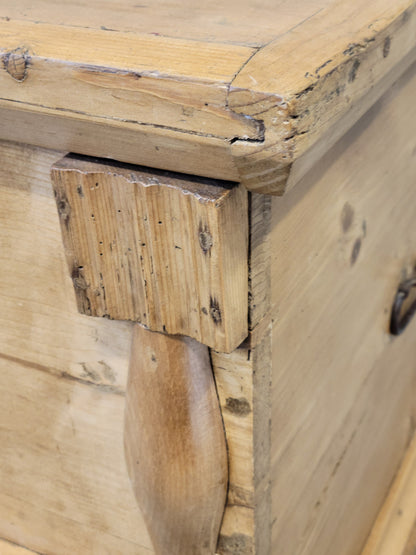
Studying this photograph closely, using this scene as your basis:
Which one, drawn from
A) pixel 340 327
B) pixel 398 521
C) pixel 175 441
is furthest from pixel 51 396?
pixel 398 521

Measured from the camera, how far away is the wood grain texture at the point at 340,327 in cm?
45

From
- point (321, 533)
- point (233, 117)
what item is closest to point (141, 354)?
point (233, 117)

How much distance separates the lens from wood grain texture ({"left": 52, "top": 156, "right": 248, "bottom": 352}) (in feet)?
1.13

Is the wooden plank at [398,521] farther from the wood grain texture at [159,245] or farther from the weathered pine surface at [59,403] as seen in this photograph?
the wood grain texture at [159,245]

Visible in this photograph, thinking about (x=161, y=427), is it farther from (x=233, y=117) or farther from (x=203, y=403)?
(x=233, y=117)

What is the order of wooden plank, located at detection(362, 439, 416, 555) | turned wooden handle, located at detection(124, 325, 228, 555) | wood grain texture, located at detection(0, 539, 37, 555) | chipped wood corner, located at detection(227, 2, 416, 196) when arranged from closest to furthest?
1. chipped wood corner, located at detection(227, 2, 416, 196)
2. turned wooden handle, located at detection(124, 325, 228, 555)
3. wood grain texture, located at detection(0, 539, 37, 555)
4. wooden plank, located at detection(362, 439, 416, 555)

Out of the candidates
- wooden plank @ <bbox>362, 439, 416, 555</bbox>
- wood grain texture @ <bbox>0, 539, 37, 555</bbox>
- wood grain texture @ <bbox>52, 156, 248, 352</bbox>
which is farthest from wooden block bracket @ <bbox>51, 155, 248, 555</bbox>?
wooden plank @ <bbox>362, 439, 416, 555</bbox>

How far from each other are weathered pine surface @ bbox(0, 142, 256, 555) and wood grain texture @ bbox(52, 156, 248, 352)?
37mm

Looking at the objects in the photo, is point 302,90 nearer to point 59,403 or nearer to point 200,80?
point 200,80

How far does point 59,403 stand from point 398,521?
463 millimetres

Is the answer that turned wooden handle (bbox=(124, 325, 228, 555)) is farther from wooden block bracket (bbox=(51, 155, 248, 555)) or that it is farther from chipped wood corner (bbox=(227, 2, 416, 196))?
chipped wood corner (bbox=(227, 2, 416, 196))

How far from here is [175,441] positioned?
1.38 ft

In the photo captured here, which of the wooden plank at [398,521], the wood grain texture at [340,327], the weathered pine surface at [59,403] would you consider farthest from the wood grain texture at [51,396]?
the wooden plank at [398,521]

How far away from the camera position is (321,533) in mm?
619
